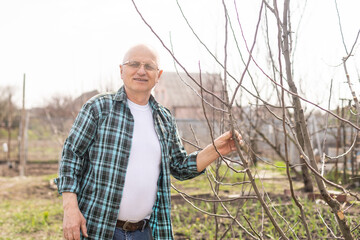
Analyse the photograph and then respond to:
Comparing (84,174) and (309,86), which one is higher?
(309,86)

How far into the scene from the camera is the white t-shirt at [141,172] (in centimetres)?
201

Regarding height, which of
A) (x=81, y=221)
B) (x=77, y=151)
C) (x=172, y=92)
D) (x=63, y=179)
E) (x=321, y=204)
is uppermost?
(x=172, y=92)

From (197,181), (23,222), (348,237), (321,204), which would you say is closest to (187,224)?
(321,204)

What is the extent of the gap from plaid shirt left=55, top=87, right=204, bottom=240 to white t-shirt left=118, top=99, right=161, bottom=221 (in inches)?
1.6

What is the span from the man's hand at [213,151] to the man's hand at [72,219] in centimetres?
72

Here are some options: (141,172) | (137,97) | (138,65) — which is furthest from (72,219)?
(138,65)

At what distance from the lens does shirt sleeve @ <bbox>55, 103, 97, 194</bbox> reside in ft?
6.18

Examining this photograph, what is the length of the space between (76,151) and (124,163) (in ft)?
0.84

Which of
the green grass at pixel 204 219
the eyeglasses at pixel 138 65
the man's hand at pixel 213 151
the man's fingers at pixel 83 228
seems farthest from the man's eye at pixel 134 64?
the green grass at pixel 204 219

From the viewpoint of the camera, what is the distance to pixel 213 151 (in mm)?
2131

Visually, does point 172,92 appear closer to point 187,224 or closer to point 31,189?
point 31,189

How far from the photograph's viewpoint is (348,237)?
1.64 m

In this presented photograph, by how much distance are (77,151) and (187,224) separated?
326cm

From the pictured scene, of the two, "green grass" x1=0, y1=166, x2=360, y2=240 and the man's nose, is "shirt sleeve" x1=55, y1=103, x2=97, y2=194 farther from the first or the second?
"green grass" x1=0, y1=166, x2=360, y2=240
